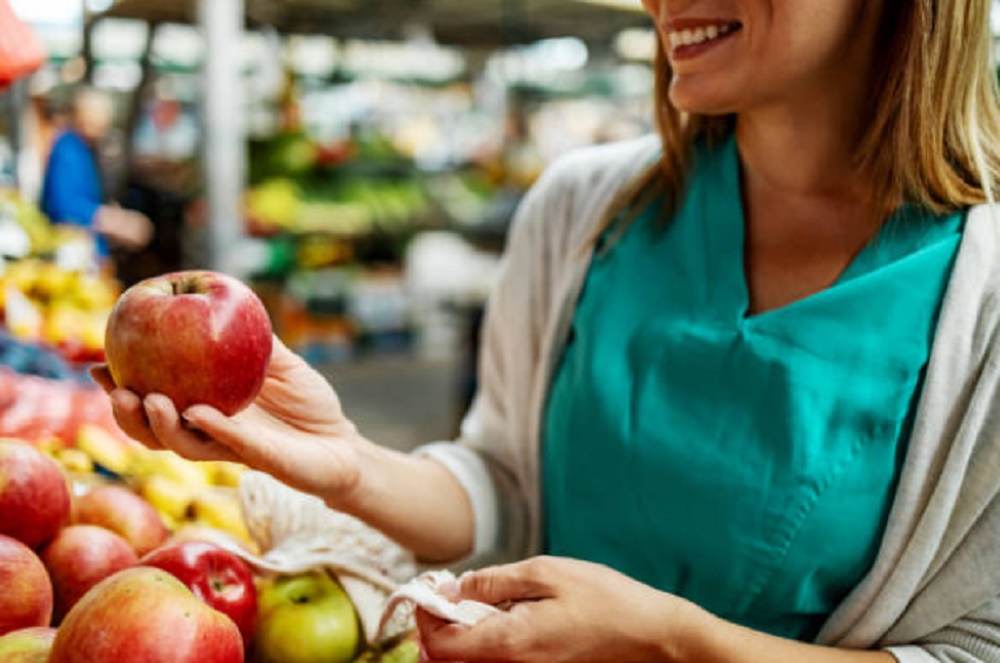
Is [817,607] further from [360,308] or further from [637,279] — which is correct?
[360,308]

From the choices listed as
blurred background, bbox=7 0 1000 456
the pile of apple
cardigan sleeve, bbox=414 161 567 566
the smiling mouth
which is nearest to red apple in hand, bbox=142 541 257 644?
the pile of apple

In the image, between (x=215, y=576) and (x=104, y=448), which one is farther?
(x=104, y=448)

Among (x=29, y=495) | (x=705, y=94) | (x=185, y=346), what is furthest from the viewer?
(x=705, y=94)

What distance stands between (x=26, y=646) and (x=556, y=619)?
50cm

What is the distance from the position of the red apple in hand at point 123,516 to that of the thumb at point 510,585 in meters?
0.53

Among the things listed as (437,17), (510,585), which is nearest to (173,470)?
(510,585)

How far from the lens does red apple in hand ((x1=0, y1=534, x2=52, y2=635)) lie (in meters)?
1.04

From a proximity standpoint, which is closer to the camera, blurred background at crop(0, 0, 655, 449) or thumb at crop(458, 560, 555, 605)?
thumb at crop(458, 560, 555, 605)

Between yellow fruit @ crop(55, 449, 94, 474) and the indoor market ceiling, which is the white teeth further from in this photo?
the indoor market ceiling

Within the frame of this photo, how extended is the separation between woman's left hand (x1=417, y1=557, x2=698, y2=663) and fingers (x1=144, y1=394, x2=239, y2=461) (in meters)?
0.26

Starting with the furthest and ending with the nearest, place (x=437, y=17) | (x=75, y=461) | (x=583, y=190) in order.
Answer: (x=437, y=17) < (x=75, y=461) < (x=583, y=190)

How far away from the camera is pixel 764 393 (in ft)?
4.10

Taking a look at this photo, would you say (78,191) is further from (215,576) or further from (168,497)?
(215,576)

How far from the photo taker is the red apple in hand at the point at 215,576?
1.10 metres
